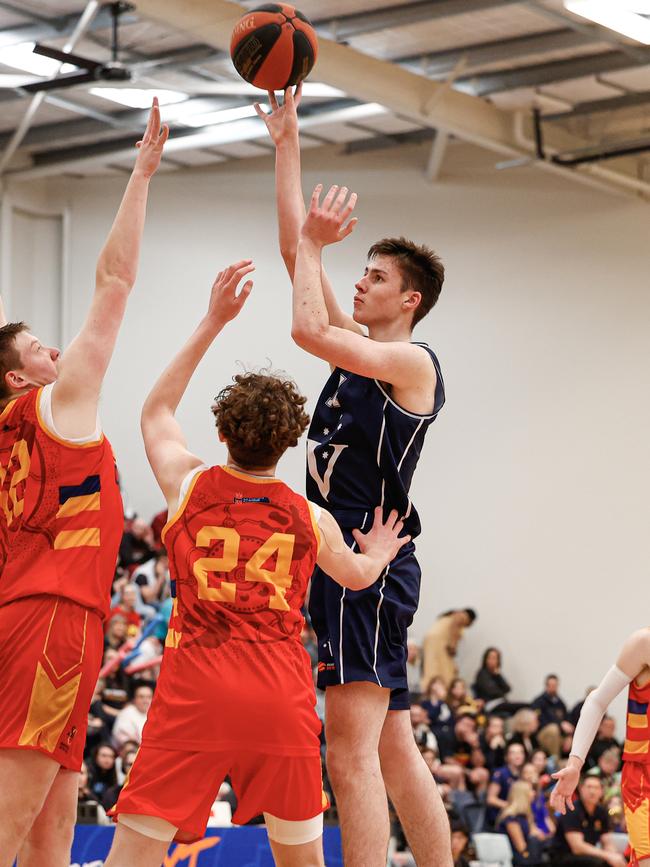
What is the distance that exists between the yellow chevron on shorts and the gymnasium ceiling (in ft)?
38.0

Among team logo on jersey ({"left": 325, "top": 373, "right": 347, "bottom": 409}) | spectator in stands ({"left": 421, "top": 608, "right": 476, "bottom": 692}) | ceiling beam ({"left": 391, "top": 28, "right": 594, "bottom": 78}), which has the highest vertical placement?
ceiling beam ({"left": 391, "top": 28, "right": 594, "bottom": 78})

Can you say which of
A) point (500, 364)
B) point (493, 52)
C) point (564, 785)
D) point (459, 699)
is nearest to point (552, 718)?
point (459, 699)

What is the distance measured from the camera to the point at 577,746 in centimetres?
630

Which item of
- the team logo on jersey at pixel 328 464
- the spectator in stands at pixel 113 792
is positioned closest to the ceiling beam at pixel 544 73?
the spectator in stands at pixel 113 792

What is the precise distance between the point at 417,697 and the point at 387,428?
46.2 ft

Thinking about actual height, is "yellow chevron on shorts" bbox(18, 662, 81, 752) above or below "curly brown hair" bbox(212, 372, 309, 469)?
below

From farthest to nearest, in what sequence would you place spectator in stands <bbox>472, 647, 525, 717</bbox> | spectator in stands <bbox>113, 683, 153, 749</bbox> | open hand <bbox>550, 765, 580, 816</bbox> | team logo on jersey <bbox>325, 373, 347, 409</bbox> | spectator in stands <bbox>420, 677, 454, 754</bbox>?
spectator in stands <bbox>472, 647, 525, 717</bbox> → spectator in stands <bbox>420, 677, 454, 754</bbox> → spectator in stands <bbox>113, 683, 153, 749</bbox> → open hand <bbox>550, 765, 580, 816</bbox> → team logo on jersey <bbox>325, 373, 347, 409</bbox>

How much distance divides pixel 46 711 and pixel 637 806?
302cm

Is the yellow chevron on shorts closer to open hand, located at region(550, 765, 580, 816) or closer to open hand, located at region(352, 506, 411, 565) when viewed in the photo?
open hand, located at region(352, 506, 411, 565)

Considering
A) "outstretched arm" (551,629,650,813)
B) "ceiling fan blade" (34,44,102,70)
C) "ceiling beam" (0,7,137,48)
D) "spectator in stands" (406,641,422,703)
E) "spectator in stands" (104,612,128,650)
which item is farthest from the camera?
"spectator in stands" (406,641,422,703)

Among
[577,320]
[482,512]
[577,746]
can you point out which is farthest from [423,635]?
[577,746]

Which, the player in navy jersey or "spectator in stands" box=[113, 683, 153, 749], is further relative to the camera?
"spectator in stands" box=[113, 683, 153, 749]

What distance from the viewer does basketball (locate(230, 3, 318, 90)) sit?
585 cm

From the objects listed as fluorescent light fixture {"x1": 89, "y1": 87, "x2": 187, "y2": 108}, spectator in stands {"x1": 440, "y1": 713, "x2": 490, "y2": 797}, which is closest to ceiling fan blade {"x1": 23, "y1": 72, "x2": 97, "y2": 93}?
fluorescent light fixture {"x1": 89, "y1": 87, "x2": 187, "y2": 108}
